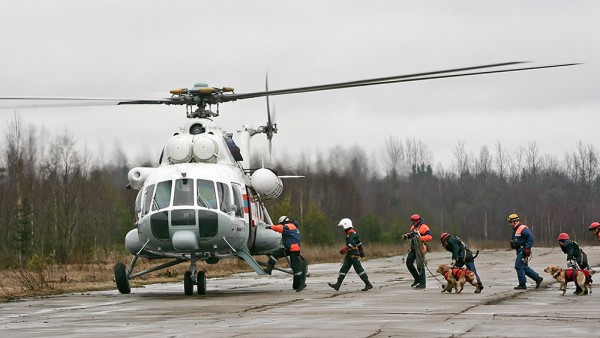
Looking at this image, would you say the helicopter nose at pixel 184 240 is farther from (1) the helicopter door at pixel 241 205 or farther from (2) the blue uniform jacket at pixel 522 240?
(2) the blue uniform jacket at pixel 522 240

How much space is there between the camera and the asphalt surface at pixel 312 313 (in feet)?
46.2

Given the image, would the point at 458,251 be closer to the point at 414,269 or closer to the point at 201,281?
the point at 414,269

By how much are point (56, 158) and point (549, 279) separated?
4694 cm

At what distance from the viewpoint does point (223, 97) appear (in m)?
23.5

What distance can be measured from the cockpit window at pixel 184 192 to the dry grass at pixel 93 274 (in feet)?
15.2

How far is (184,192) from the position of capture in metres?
22.1

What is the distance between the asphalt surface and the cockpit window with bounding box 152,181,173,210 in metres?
2.00

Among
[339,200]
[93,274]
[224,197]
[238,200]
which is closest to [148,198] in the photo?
[224,197]

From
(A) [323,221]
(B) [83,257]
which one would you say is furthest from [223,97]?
(A) [323,221]

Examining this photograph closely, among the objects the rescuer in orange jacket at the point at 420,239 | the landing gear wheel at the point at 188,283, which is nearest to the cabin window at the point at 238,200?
the landing gear wheel at the point at 188,283

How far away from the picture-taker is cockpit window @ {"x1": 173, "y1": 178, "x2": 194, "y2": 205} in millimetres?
21922

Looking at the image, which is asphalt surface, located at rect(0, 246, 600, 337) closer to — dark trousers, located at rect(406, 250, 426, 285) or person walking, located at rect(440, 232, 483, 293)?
dark trousers, located at rect(406, 250, 426, 285)

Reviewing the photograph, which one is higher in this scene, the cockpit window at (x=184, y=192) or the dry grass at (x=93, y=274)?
the cockpit window at (x=184, y=192)

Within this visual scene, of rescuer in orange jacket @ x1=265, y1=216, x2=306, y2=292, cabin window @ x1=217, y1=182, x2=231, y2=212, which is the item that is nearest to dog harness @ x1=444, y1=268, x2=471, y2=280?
rescuer in orange jacket @ x1=265, y1=216, x2=306, y2=292
